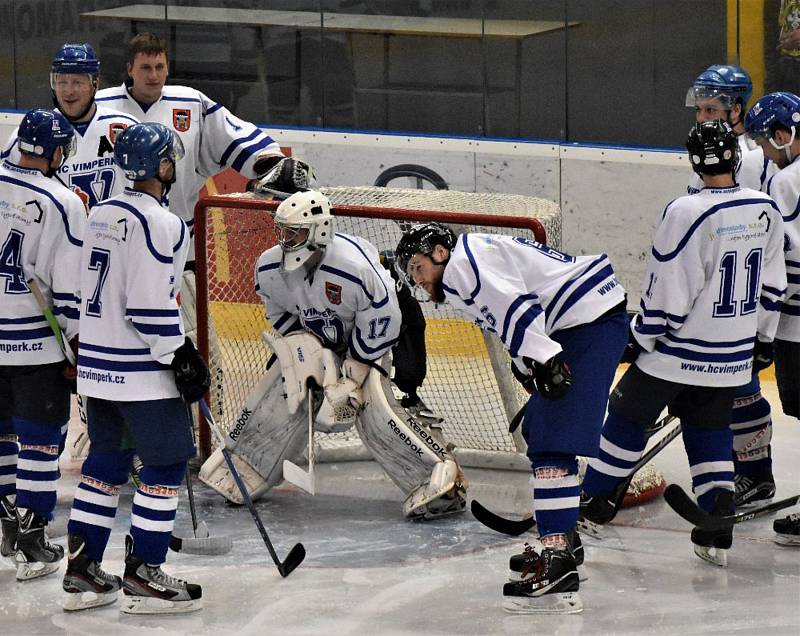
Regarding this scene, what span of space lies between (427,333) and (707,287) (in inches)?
60.2

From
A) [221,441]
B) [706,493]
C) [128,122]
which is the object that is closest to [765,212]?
[706,493]

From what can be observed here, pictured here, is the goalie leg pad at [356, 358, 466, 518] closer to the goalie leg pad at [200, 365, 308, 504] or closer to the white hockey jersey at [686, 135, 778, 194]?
the goalie leg pad at [200, 365, 308, 504]

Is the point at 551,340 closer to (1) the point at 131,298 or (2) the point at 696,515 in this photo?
(2) the point at 696,515

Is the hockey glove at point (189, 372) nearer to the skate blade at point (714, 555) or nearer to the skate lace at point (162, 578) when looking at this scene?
the skate lace at point (162, 578)

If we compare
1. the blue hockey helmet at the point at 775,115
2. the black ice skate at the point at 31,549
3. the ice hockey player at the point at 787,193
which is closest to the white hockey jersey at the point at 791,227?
the ice hockey player at the point at 787,193

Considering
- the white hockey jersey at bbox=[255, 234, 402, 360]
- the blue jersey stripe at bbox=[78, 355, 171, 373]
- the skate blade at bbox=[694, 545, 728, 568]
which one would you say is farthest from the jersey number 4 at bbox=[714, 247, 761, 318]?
the blue jersey stripe at bbox=[78, 355, 171, 373]

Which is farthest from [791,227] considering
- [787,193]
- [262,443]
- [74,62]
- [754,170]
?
[74,62]

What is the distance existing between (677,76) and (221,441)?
3079mm

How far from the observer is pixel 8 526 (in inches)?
157

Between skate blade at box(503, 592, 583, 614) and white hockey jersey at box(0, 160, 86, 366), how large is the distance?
1291 millimetres

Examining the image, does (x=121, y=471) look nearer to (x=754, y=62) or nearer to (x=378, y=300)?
(x=378, y=300)

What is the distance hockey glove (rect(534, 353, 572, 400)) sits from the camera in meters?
3.50

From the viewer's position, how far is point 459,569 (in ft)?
13.1

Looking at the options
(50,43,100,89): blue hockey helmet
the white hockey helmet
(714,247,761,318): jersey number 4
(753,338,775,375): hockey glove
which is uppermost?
(50,43,100,89): blue hockey helmet
